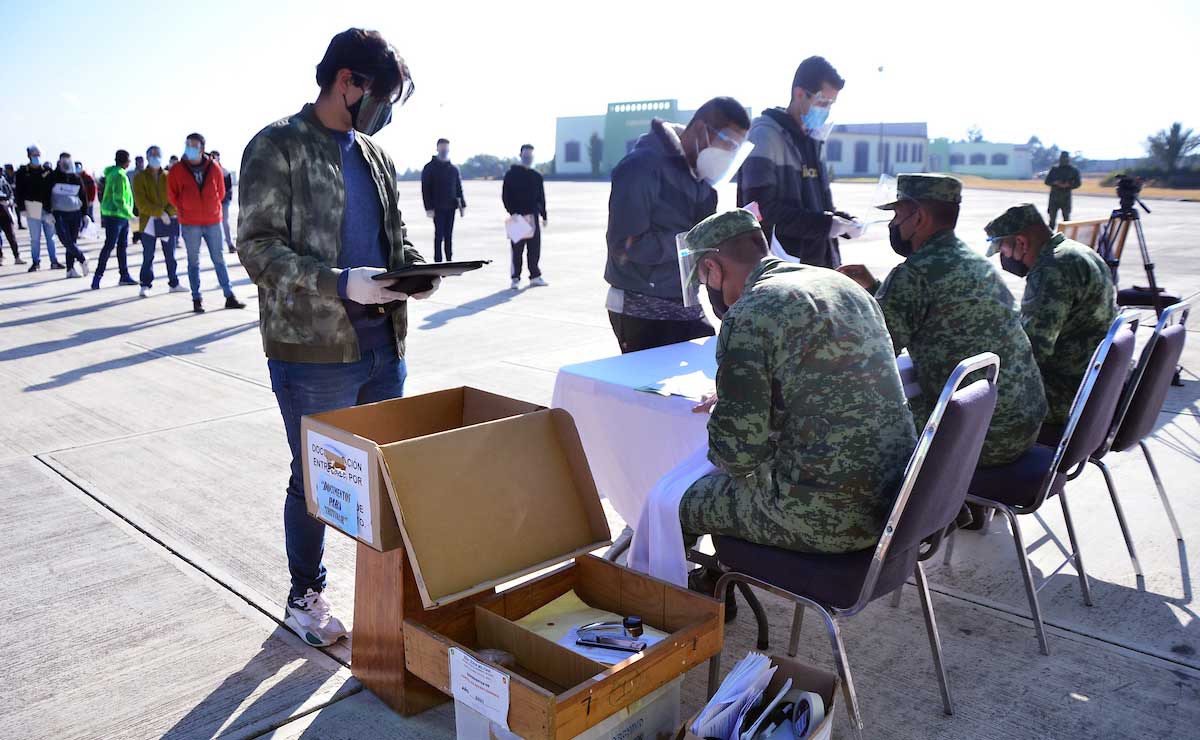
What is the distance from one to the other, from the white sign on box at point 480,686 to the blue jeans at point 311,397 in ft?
2.73

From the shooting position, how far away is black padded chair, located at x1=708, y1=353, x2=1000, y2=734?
6.91 ft

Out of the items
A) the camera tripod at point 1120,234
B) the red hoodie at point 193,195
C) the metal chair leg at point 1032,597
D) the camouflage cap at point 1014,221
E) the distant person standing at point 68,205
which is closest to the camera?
the metal chair leg at point 1032,597

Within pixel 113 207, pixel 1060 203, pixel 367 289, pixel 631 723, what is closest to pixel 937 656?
pixel 631 723

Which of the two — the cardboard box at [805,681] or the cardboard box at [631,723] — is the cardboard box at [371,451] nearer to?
the cardboard box at [631,723]

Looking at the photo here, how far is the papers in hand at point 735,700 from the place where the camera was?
6.01ft

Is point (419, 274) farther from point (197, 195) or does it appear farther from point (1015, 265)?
point (197, 195)

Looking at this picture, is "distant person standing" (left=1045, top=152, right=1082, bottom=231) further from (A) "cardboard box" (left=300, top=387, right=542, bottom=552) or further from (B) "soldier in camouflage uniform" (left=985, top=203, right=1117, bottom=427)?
(A) "cardboard box" (left=300, top=387, right=542, bottom=552)

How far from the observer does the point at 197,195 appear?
8836mm

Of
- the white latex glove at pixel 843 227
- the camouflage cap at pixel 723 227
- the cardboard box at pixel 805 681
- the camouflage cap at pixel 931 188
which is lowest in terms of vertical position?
the cardboard box at pixel 805 681

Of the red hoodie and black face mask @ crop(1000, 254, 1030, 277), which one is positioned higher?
the red hoodie

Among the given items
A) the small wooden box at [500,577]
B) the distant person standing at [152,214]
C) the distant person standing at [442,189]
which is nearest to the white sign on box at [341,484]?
the small wooden box at [500,577]

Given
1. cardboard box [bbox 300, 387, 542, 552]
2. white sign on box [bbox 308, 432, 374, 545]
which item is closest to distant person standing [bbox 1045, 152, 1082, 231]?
cardboard box [bbox 300, 387, 542, 552]

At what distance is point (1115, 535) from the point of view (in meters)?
3.75

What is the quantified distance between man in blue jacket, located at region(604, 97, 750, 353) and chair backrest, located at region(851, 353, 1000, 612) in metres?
1.67
